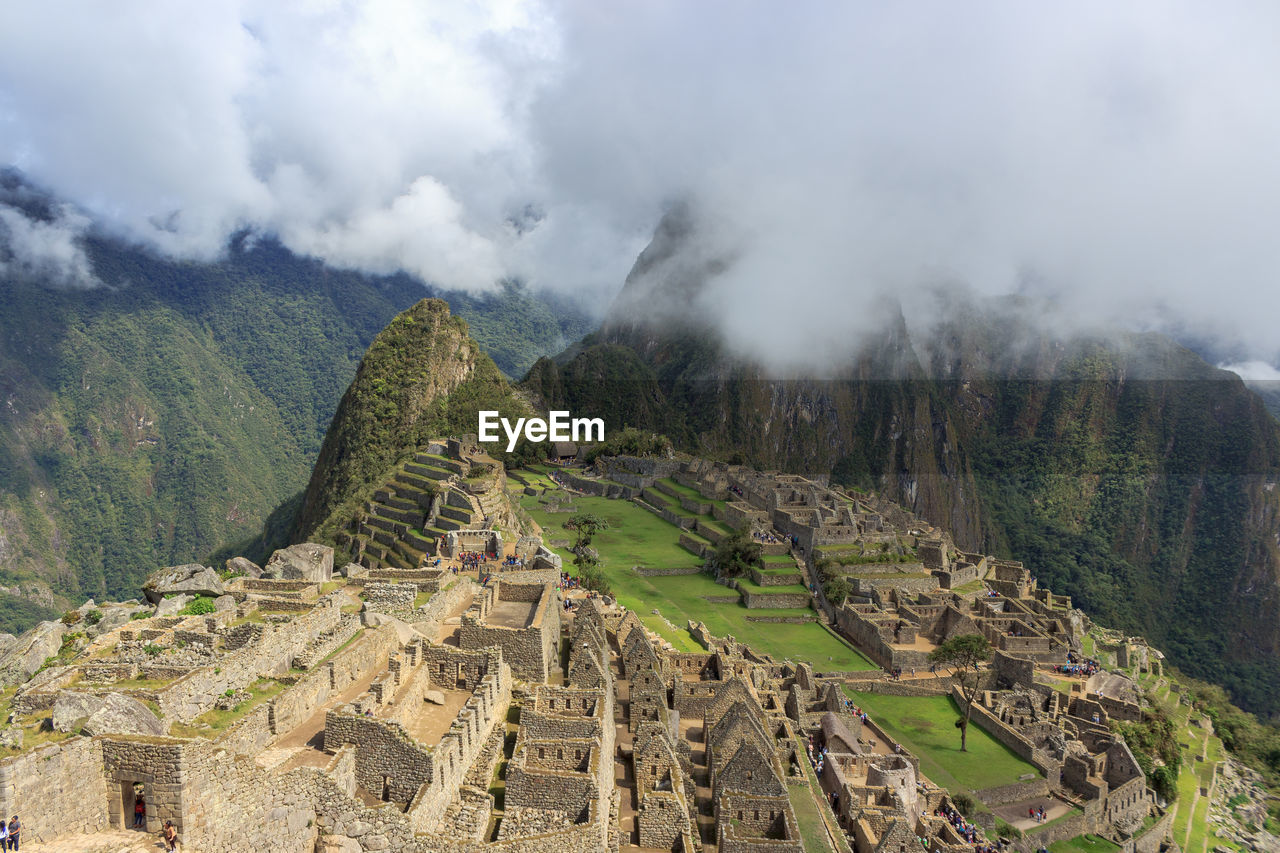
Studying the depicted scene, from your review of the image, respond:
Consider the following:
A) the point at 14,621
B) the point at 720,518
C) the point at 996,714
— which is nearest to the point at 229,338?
the point at 14,621

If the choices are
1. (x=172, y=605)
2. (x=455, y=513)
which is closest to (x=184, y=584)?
(x=172, y=605)

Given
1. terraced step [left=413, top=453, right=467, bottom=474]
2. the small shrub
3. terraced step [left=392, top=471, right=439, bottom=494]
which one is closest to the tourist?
the small shrub

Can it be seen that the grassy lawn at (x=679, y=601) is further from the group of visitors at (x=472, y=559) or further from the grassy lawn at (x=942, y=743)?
the group of visitors at (x=472, y=559)

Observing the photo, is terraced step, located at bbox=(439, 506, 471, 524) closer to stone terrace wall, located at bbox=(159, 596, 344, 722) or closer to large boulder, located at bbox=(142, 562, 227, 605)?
large boulder, located at bbox=(142, 562, 227, 605)

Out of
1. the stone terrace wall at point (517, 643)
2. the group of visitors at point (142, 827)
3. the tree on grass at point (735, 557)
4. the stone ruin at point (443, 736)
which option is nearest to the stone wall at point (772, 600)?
the tree on grass at point (735, 557)

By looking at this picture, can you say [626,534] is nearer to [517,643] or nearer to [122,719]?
[517,643]

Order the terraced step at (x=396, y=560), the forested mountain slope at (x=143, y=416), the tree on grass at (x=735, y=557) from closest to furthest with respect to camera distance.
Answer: the terraced step at (x=396, y=560), the tree on grass at (x=735, y=557), the forested mountain slope at (x=143, y=416)
